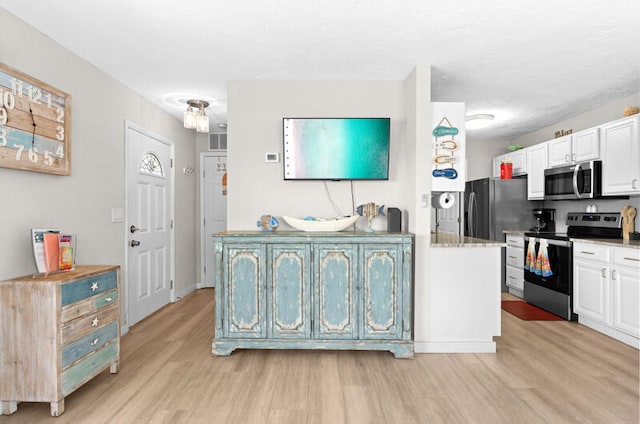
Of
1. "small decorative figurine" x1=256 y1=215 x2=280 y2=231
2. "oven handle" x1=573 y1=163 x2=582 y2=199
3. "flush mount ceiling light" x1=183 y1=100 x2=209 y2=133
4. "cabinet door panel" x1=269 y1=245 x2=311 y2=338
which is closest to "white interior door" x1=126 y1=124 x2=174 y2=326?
"flush mount ceiling light" x1=183 y1=100 x2=209 y2=133

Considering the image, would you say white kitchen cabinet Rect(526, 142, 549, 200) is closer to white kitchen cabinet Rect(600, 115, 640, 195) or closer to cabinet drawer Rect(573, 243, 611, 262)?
white kitchen cabinet Rect(600, 115, 640, 195)

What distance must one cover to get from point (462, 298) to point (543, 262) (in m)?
1.80

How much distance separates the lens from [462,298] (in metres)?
3.06

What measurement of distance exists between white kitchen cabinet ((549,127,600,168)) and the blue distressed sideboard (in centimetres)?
269

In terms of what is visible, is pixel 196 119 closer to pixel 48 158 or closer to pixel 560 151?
pixel 48 158

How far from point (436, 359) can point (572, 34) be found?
263 cm

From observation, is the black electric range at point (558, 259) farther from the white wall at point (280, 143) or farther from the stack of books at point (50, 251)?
the stack of books at point (50, 251)

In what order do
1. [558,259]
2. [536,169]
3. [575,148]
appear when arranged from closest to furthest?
[558,259]
[575,148]
[536,169]

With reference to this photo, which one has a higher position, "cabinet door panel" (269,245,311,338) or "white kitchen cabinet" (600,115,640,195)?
"white kitchen cabinet" (600,115,640,195)

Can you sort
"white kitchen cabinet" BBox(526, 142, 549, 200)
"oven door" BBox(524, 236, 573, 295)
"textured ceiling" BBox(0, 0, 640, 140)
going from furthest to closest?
"white kitchen cabinet" BBox(526, 142, 549, 200), "oven door" BBox(524, 236, 573, 295), "textured ceiling" BBox(0, 0, 640, 140)

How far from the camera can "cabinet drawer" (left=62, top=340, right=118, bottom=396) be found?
2.13 m

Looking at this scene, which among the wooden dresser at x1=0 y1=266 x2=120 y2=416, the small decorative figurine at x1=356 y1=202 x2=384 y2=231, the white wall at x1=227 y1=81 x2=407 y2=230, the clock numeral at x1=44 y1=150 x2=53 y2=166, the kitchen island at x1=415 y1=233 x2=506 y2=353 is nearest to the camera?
the wooden dresser at x1=0 y1=266 x2=120 y2=416

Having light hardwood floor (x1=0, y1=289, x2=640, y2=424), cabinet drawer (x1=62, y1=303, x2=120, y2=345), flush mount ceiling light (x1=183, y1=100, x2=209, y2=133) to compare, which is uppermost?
flush mount ceiling light (x1=183, y1=100, x2=209, y2=133)

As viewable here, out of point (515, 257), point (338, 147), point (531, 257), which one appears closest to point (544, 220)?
point (515, 257)
